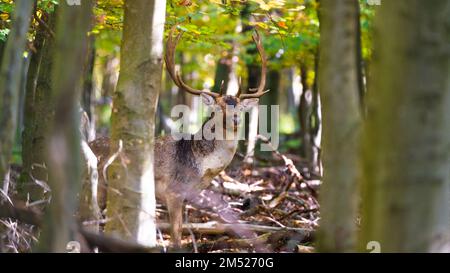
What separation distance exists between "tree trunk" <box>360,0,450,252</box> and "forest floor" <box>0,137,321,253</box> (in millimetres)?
1894

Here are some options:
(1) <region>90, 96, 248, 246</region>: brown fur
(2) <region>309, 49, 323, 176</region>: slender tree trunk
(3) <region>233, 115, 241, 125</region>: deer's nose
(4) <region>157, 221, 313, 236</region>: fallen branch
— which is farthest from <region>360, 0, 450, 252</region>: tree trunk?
(2) <region>309, 49, 323, 176</region>: slender tree trunk

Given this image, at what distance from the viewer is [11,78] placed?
15.4 ft

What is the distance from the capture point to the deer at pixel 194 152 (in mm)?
8344

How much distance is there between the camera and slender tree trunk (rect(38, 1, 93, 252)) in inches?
152

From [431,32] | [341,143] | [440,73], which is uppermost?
[431,32]

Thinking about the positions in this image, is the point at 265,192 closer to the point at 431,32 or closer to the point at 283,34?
the point at 283,34

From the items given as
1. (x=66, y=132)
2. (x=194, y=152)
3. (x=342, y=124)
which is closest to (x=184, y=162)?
(x=194, y=152)

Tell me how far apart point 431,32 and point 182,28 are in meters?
3.89

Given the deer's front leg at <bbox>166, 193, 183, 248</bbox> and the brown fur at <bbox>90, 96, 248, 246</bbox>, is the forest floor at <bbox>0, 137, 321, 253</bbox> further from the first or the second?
the brown fur at <bbox>90, 96, 248, 246</bbox>

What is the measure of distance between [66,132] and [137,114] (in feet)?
4.42

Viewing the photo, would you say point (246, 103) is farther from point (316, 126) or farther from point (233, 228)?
point (316, 126)

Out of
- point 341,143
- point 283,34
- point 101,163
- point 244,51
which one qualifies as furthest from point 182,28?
point 244,51

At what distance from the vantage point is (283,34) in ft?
27.1

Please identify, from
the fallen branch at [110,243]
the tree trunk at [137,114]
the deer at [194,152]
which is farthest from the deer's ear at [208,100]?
the fallen branch at [110,243]
